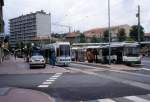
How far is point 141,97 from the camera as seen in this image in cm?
1675

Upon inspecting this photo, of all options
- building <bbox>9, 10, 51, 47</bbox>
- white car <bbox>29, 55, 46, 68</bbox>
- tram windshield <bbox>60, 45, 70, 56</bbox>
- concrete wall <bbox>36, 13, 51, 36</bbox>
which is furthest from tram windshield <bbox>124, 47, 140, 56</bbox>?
concrete wall <bbox>36, 13, 51, 36</bbox>

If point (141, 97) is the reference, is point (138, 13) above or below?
above

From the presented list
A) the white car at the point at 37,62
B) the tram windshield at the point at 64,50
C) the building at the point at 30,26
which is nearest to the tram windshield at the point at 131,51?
the tram windshield at the point at 64,50

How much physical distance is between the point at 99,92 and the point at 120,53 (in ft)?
Answer: 110

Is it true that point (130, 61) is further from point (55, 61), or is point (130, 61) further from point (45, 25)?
point (45, 25)

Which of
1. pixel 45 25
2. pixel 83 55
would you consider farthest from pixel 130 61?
pixel 45 25

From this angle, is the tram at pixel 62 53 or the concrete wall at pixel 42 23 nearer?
the tram at pixel 62 53

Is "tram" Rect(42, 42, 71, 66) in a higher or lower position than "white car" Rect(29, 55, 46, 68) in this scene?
higher

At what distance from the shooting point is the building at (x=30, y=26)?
129 meters

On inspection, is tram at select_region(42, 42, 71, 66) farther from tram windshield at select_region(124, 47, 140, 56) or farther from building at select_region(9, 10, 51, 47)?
building at select_region(9, 10, 51, 47)

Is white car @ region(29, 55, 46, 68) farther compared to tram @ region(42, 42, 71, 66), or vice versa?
tram @ region(42, 42, 71, 66)

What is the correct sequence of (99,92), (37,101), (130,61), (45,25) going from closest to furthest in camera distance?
(37,101) < (99,92) < (130,61) < (45,25)

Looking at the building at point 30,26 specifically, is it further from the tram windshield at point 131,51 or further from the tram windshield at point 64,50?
the tram windshield at point 131,51

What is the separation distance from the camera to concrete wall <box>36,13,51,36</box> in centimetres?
12669
